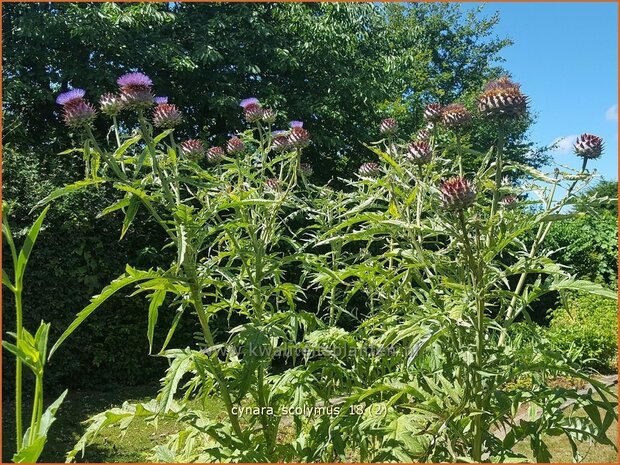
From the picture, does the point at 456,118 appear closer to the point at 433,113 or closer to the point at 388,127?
the point at 433,113

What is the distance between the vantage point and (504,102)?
8.00ft

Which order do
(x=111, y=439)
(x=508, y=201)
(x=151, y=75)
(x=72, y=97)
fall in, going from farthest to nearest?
(x=151, y=75) < (x=111, y=439) < (x=508, y=201) < (x=72, y=97)

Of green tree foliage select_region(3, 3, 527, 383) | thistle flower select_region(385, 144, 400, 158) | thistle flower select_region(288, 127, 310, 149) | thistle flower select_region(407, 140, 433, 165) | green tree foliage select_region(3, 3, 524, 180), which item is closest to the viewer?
thistle flower select_region(407, 140, 433, 165)

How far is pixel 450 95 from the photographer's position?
70.5ft

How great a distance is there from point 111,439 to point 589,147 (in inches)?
178

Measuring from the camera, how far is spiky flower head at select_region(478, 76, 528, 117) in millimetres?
2441

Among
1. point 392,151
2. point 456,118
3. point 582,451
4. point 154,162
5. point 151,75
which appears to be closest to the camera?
point 154,162

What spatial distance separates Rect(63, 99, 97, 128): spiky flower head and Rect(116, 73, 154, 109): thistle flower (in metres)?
0.16

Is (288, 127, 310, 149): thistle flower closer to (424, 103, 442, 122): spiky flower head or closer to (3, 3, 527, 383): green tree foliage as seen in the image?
(424, 103, 442, 122): spiky flower head

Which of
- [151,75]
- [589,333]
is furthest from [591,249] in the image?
[151,75]

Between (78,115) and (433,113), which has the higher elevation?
(433,113)

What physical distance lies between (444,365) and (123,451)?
3532 millimetres

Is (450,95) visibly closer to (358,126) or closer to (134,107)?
(358,126)

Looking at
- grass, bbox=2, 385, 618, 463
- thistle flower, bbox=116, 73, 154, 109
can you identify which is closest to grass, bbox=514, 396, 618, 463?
grass, bbox=2, 385, 618, 463
